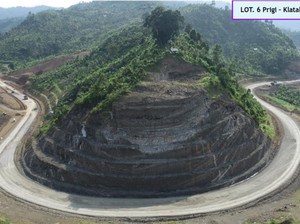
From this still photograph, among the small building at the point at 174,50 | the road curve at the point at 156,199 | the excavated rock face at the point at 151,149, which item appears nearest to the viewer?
the road curve at the point at 156,199

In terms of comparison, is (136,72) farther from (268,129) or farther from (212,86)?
(268,129)

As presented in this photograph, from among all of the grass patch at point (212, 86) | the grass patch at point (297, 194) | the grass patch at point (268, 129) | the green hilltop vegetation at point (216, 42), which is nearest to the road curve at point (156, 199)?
the grass patch at point (297, 194)

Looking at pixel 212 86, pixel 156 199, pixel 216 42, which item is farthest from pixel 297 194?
pixel 216 42

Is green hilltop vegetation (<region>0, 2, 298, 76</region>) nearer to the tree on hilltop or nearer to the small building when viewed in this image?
the tree on hilltop

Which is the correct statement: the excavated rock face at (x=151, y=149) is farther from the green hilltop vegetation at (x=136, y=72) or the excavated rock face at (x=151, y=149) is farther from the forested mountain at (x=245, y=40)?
the forested mountain at (x=245, y=40)

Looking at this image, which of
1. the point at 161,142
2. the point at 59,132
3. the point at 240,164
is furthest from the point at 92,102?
the point at 240,164

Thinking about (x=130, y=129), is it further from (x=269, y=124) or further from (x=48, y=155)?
(x=269, y=124)

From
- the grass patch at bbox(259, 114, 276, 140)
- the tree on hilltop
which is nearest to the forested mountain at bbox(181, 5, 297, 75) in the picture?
the grass patch at bbox(259, 114, 276, 140)
